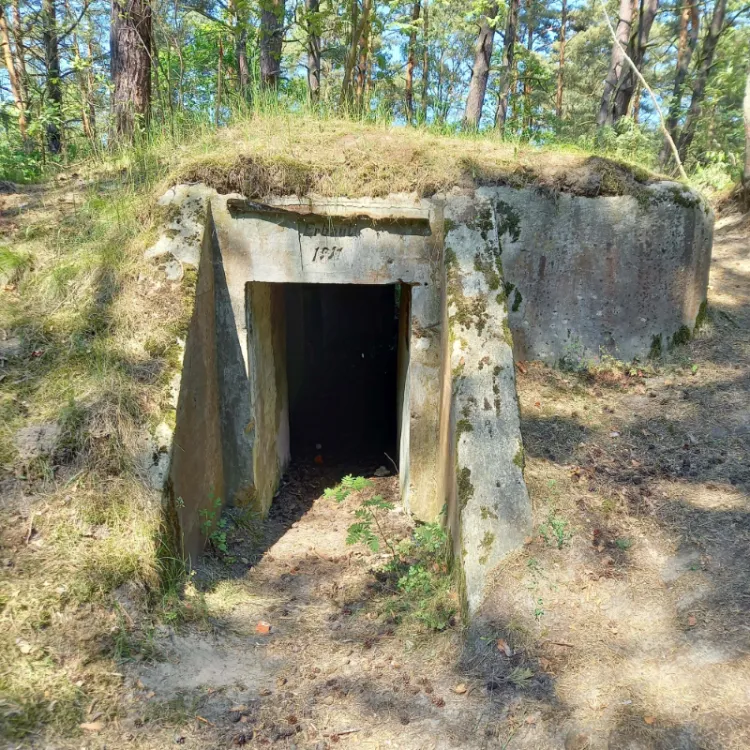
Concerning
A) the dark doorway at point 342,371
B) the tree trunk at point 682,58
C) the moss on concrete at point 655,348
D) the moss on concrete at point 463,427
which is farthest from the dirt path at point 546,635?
the tree trunk at point 682,58

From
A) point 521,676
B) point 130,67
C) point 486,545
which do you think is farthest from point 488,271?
point 130,67

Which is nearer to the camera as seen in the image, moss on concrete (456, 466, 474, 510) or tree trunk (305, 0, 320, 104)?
moss on concrete (456, 466, 474, 510)

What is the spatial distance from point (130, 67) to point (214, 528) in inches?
201

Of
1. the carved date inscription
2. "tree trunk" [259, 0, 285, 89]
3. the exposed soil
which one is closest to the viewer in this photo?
the exposed soil

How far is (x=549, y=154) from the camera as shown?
5586 mm

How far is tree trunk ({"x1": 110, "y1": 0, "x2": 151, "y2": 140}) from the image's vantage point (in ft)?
19.8

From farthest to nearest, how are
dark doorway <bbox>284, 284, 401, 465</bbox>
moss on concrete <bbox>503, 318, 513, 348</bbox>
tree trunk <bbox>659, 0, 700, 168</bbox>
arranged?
1. tree trunk <bbox>659, 0, 700, 168</bbox>
2. dark doorway <bbox>284, 284, 401, 465</bbox>
3. moss on concrete <bbox>503, 318, 513, 348</bbox>

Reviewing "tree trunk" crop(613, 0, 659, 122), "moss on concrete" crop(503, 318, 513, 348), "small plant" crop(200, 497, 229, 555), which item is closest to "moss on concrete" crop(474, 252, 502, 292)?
"moss on concrete" crop(503, 318, 513, 348)

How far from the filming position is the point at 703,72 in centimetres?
1292

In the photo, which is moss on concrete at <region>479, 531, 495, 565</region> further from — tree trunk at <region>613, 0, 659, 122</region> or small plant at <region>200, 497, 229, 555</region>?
tree trunk at <region>613, 0, 659, 122</region>

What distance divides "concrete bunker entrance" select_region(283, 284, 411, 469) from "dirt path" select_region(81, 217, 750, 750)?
3.06 m

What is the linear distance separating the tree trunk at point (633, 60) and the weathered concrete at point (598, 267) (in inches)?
192

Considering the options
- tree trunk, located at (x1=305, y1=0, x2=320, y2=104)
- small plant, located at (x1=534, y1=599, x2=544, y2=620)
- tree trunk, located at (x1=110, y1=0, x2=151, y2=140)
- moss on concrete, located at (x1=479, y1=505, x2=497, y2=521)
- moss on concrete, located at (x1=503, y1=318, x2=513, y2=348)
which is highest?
tree trunk, located at (x1=305, y1=0, x2=320, y2=104)

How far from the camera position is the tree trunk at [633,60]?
9.54 meters
